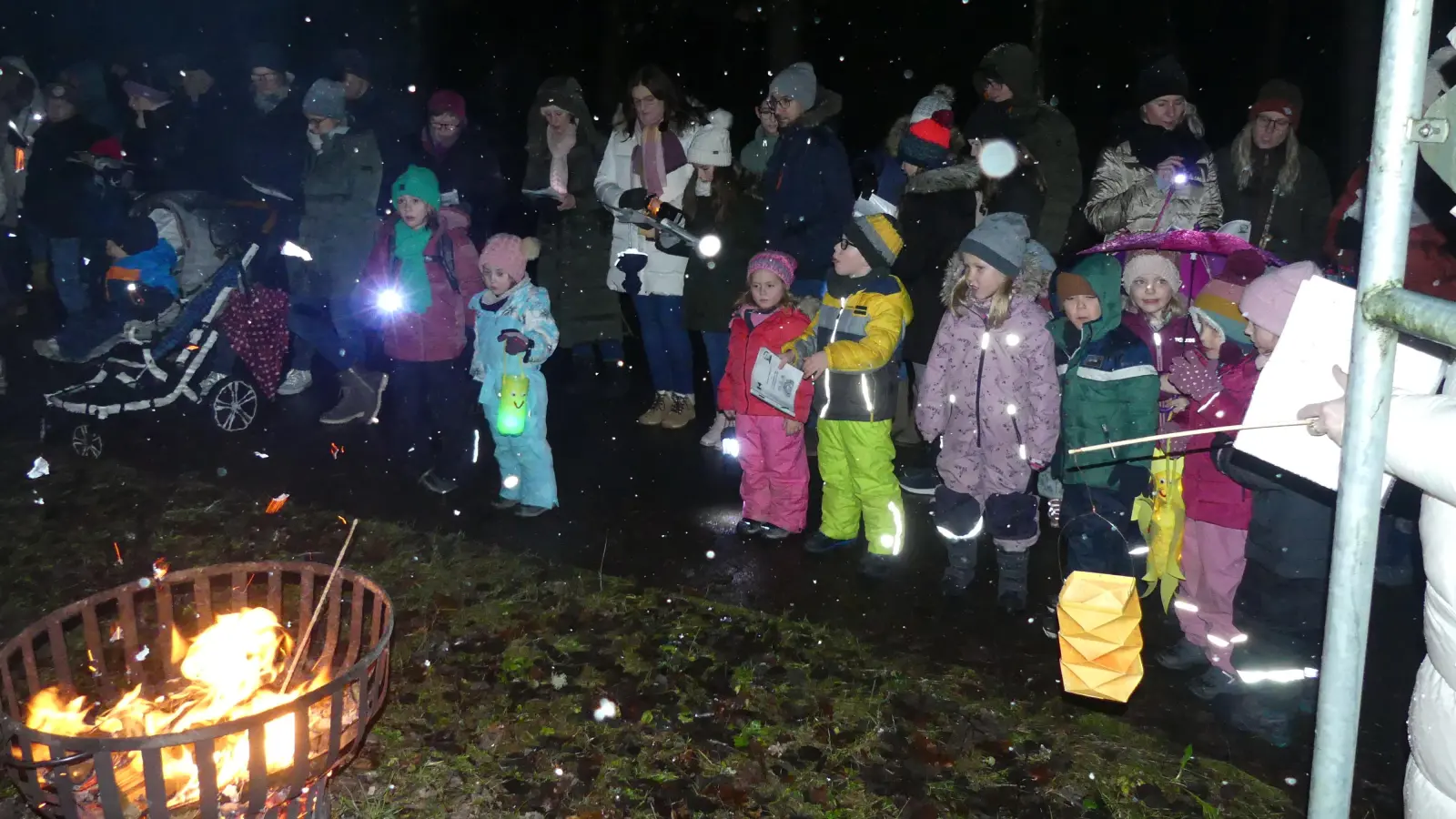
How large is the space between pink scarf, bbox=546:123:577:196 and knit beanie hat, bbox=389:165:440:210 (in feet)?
Result: 5.70

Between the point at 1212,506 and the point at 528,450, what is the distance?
3676 millimetres

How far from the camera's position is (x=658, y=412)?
26.5 feet

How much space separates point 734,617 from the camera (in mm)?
5047

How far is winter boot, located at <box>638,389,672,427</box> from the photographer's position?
804 centimetres

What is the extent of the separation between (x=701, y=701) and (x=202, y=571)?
6.45 ft

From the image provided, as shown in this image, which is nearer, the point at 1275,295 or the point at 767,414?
the point at 1275,295

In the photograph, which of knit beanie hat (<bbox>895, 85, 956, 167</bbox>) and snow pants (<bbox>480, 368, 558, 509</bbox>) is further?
knit beanie hat (<bbox>895, 85, 956, 167</bbox>)

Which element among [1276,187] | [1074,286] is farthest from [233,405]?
[1276,187]

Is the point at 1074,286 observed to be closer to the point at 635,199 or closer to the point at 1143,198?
the point at 1143,198

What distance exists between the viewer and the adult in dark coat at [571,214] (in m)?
7.94

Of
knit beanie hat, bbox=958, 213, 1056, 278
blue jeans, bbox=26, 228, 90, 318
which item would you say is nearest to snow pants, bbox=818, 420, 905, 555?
knit beanie hat, bbox=958, 213, 1056, 278

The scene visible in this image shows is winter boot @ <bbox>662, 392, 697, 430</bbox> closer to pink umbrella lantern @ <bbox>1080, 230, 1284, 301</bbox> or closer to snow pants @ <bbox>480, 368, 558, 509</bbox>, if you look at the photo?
snow pants @ <bbox>480, 368, 558, 509</bbox>

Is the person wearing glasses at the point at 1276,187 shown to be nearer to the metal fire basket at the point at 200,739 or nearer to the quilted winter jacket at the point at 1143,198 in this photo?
the quilted winter jacket at the point at 1143,198

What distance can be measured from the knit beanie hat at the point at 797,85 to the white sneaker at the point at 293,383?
15.1 feet
